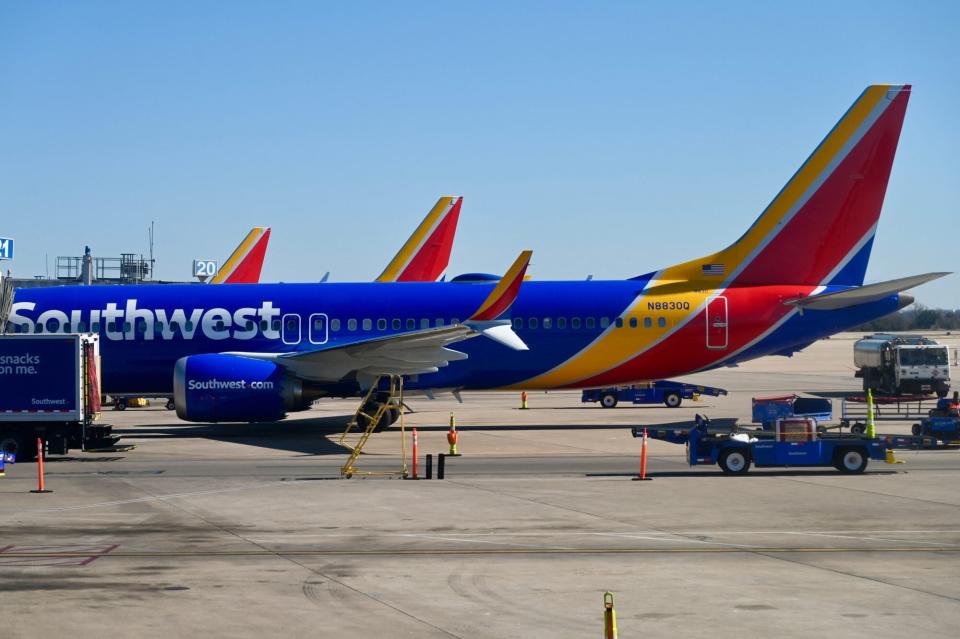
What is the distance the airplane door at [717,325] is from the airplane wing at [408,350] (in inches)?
219

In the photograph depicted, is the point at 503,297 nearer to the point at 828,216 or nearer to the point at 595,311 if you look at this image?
the point at 595,311

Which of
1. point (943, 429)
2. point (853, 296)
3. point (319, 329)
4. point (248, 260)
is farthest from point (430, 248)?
point (943, 429)

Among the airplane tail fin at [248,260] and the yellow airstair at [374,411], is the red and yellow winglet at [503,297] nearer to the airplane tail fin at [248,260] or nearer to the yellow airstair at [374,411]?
the yellow airstair at [374,411]

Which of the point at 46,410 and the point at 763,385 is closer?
the point at 46,410

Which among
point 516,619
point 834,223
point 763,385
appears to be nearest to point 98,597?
point 516,619

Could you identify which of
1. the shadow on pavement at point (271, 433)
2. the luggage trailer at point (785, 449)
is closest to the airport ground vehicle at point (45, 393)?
the shadow on pavement at point (271, 433)

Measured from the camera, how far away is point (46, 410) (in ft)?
88.2

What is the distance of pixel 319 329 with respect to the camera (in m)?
33.4

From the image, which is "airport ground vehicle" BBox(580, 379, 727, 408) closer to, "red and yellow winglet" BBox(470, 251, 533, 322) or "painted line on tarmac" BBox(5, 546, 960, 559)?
"red and yellow winglet" BBox(470, 251, 533, 322)

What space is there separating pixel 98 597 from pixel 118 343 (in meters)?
21.4

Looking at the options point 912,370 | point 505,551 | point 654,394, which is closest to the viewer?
point 505,551

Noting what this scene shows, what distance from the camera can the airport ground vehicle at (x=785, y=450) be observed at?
2294 centimetres

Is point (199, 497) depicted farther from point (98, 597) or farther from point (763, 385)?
point (763, 385)

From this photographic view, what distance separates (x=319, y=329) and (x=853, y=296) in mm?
15679
